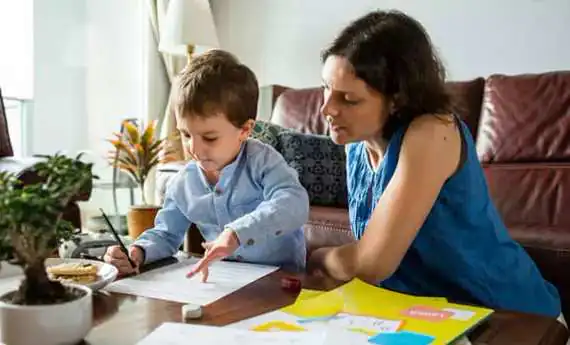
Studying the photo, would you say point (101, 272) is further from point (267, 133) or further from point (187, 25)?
point (187, 25)

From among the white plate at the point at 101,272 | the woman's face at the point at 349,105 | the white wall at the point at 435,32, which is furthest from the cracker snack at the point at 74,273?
the white wall at the point at 435,32

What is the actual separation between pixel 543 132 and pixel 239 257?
1602mm

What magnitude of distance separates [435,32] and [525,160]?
995mm

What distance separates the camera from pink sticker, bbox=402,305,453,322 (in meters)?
0.83

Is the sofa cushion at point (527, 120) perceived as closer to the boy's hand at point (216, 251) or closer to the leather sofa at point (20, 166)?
the leather sofa at point (20, 166)

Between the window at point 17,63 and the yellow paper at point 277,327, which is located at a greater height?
the window at point 17,63

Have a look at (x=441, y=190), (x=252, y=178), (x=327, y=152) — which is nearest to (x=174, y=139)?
(x=327, y=152)

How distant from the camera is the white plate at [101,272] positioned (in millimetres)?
991

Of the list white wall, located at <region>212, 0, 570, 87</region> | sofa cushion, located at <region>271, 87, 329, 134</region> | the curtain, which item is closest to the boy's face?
white wall, located at <region>212, 0, 570, 87</region>

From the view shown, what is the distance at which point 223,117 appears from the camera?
47.4 inches

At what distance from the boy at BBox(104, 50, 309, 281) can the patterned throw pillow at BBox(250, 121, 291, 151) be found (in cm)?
114

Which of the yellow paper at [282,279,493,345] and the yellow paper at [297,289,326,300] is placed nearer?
the yellow paper at [282,279,493,345]

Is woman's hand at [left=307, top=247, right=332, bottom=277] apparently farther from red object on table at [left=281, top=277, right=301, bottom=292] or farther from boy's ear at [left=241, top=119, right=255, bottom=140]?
boy's ear at [left=241, top=119, right=255, bottom=140]

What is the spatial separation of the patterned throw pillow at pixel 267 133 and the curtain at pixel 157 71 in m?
1.38
